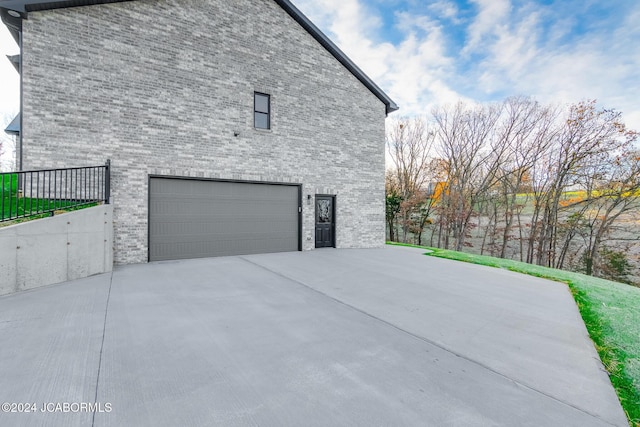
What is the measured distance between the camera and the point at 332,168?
10.4 m

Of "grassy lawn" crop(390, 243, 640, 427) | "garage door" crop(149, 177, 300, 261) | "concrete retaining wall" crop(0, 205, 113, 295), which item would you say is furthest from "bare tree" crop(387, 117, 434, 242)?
"concrete retaining wall" crop(0, 205, 113, 295)

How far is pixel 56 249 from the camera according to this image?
5.02 m

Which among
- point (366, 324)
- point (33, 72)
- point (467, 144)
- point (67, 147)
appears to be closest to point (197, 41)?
point (33, 72)

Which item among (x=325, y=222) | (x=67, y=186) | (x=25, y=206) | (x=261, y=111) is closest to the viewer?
(x=25, y=206)

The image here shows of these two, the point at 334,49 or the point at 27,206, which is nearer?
the point at 27,206

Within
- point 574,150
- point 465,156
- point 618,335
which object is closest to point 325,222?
point 618,335

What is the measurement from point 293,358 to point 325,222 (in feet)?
26.2

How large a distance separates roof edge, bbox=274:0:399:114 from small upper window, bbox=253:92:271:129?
3105 millimetres

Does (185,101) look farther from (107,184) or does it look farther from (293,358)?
(293,358)

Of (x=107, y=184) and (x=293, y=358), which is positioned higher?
(x=107, y=184)

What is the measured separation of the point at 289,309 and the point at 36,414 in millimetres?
2610

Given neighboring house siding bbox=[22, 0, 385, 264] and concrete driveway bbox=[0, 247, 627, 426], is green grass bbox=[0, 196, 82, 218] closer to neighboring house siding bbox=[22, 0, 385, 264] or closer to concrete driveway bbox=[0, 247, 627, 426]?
neighboring house siding bbox=[22, 0, 385, 264]

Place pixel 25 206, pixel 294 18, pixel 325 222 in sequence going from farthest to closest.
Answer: pixel 325 222, pixel 294 18, pixel 25 206

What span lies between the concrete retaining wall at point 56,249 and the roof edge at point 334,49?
8.44 m
